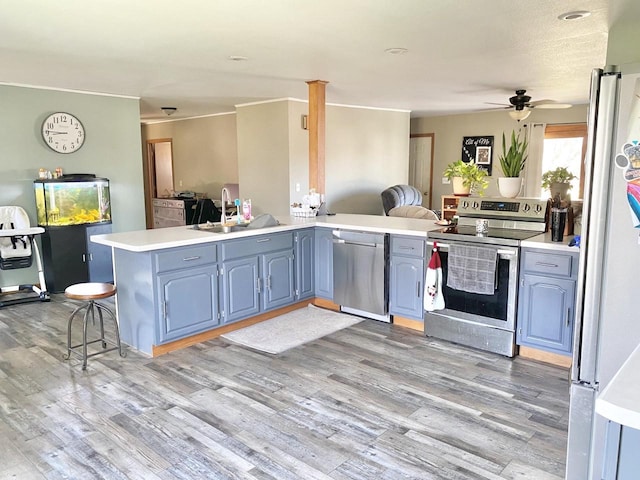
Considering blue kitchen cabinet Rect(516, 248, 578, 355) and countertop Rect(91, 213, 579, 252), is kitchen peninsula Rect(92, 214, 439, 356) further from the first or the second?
blue kitchen cabinet Rect(516, 248, 578, 355)

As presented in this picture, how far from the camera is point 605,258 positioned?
1958 millimetres

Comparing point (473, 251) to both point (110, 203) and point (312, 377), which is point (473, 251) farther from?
point (110, 203)

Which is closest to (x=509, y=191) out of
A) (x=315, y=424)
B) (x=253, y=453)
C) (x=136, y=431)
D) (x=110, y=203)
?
(x=315, y=424)

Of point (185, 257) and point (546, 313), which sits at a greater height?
point (185, 257)

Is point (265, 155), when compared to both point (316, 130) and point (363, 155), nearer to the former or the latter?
point (363, 155)

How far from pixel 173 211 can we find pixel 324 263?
494cm

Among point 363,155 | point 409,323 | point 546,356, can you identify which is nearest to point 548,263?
point 546,356

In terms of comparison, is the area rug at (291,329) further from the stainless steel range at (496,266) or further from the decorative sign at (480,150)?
the decorative sign at (480,150)

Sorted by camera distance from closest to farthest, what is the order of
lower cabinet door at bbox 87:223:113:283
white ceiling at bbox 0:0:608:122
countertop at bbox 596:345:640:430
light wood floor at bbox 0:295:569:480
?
1. countertop at bbox 596:345:640:430
2. light wood floor at bbox 0:295:569:480
3. white ceiling at bbox 0:0:608:122
4. lower cabinet door at bbox 87:223:113:283

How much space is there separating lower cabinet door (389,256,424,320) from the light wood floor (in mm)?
342

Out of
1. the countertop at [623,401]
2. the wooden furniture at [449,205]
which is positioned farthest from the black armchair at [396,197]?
the countertop at [623,401]

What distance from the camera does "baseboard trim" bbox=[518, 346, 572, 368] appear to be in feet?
11.1

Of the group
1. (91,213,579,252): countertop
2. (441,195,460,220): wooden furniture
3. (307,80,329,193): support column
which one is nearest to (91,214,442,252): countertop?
(91,213,579,252): countertop

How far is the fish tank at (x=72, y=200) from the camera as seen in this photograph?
527 centimetres
